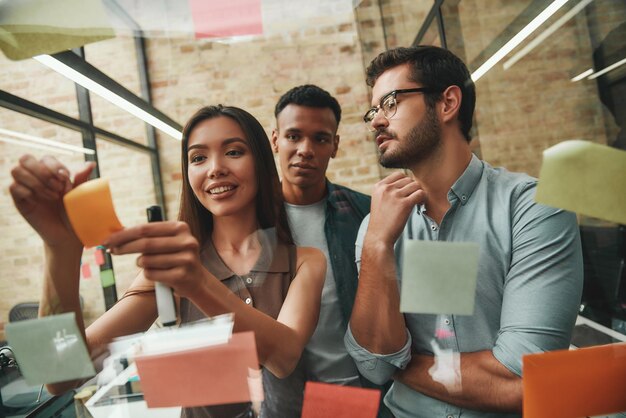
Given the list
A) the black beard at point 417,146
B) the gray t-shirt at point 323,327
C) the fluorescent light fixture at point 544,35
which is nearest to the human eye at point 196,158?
the gray t-shirt at point 323,327

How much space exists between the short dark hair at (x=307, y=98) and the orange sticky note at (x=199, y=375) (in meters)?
0.27

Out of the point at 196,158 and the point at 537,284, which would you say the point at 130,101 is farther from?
the point at 537,284

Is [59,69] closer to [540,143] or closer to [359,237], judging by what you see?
[359,237]

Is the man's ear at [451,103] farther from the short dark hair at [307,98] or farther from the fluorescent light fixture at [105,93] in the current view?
the fluorescent light fixture at [105,93]

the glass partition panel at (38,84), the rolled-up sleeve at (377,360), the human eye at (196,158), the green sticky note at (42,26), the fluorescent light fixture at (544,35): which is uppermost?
the fluorescent light fixture at (544,35)

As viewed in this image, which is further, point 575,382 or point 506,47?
point 506,47

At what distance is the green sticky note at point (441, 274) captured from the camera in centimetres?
38

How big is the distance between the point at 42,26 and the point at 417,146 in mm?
425

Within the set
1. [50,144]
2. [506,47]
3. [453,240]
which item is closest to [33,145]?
[50,144]

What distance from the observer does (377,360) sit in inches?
17.7

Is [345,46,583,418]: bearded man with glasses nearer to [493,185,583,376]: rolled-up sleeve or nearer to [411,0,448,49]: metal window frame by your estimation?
[493,185,583,376]: rolled-up sleeve

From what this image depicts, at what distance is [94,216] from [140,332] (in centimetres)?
13

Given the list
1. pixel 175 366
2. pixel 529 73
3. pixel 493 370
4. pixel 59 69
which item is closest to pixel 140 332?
pixel 175 366

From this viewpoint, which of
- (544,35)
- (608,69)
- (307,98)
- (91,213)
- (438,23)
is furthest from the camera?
(608,69)
